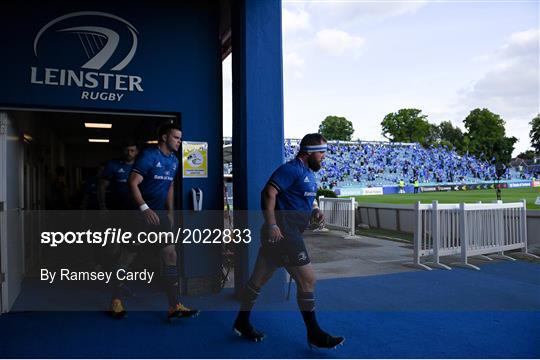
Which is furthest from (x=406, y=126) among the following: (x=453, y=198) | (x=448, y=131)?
(x=453, y=198)

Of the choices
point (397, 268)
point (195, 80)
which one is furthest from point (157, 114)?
point (397, 268)

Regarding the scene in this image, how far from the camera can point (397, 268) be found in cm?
745

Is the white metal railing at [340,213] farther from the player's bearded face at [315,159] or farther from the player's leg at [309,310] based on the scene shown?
the player's leg at [309,310]

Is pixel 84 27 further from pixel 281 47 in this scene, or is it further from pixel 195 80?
pixel 281 47

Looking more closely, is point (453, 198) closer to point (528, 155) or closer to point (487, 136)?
point (487, 136)

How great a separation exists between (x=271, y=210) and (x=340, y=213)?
8.98 meters

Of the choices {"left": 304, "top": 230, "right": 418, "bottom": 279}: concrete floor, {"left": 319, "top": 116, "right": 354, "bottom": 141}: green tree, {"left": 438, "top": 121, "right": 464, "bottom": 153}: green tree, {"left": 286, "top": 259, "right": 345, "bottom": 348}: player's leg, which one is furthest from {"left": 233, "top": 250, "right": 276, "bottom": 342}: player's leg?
{"left": 438, "top": 121, "right": 464, "bottom": 153}: green tree

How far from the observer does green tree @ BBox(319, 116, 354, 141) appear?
85.7 m

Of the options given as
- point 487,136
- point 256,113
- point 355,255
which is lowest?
point 355,255

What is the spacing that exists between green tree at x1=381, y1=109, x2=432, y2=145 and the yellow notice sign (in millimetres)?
79668

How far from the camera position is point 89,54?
208 inches

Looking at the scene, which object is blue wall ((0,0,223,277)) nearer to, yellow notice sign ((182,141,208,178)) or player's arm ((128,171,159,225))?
yellow notice sign ((182,141,208,178))

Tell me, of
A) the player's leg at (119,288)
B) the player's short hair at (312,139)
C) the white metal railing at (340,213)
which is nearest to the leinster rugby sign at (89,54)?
the player's leg at (119,288)

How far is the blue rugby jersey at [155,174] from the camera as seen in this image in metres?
4.55
